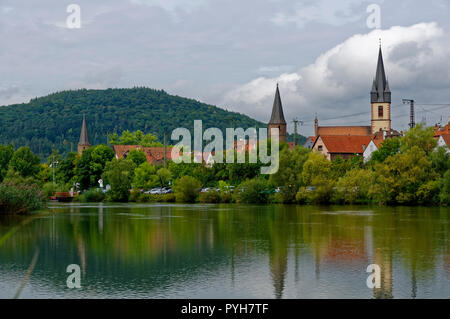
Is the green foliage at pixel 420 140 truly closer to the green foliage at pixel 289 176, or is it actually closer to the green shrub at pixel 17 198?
the green foliage at pixel 289 176

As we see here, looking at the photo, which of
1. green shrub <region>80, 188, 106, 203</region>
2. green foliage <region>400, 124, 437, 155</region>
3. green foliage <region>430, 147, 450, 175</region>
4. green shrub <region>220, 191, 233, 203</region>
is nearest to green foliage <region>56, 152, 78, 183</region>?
green shrub <region>80, 188, 106, 203</region>

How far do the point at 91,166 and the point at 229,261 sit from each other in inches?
3364

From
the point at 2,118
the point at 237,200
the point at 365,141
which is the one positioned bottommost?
the point at 237,200

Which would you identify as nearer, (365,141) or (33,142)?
(365,141)

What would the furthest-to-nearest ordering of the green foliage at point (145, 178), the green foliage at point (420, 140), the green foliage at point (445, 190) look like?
1. the green foliage at point (145, 178)
2. the green foliage at point (420, 140)
3. the green foliage at point (445, 190)

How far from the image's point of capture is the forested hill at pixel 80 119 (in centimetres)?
16488

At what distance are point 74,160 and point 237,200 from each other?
42.7 metres

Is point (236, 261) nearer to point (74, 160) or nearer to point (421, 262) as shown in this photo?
point (421, 262)

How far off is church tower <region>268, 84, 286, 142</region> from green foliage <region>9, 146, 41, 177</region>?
2116 inches

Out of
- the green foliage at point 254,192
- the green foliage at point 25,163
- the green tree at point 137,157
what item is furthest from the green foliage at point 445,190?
the green tree at point 137,157

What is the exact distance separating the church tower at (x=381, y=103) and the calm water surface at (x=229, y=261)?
113640 mm

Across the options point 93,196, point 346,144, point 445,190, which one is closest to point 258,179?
point 445,190

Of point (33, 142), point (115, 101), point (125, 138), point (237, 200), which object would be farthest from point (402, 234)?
point (115, 101)
